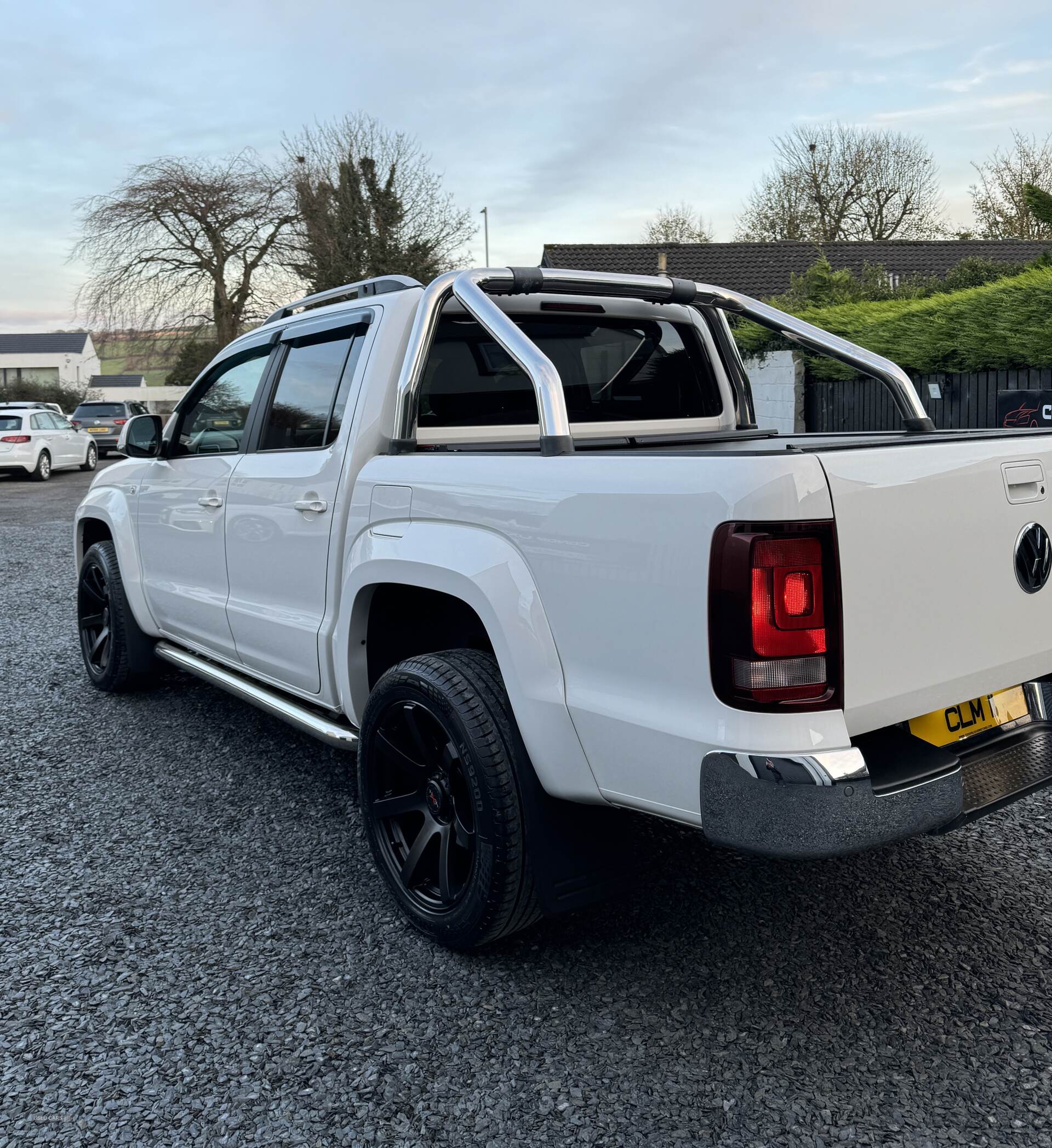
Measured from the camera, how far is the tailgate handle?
2455 mm

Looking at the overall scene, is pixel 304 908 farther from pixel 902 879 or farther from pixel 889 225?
pixel 889 225

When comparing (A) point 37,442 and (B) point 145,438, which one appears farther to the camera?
(A) point 37,442

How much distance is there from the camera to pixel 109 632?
5.55 meters

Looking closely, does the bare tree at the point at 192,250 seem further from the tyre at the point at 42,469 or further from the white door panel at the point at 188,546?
the white door panel at the point at 188,546

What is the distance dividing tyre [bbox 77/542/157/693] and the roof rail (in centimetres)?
179

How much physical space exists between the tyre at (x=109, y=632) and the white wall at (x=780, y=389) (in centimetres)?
871

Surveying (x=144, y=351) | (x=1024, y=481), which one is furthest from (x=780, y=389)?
(x=144, y=351)

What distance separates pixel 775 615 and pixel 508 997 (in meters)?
1.30

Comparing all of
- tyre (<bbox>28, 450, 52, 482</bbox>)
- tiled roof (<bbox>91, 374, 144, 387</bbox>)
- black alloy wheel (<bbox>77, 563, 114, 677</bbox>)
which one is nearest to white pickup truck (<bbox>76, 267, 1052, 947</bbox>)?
black alloy wheel (<bbox>77, 563, 114, 677</bbox>)

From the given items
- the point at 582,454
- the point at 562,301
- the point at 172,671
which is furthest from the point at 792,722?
the point at 172,671

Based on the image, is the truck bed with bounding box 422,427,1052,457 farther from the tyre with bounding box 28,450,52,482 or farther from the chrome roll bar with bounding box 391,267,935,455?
the tyre with bounding box 28,450,52,482

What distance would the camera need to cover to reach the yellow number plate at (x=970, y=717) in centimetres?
243

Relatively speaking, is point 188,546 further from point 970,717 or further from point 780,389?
point 780,389

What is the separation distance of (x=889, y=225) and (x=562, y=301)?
38.1 meters
